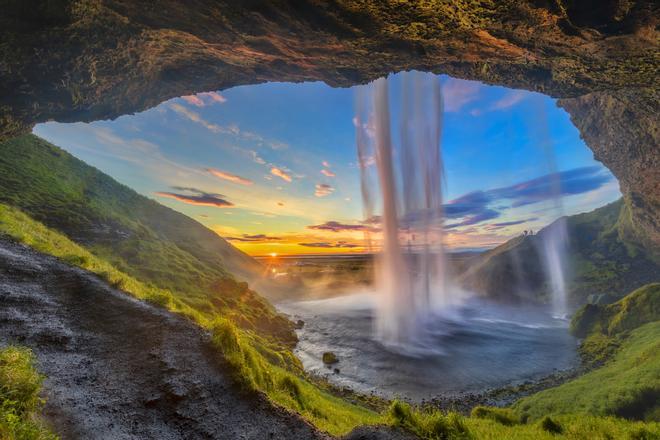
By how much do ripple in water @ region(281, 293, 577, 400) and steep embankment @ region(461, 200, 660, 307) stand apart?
20.4 meters

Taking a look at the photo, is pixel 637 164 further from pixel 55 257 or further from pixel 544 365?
pixel 55 257

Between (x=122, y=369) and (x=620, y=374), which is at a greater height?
(x=122, y=369)

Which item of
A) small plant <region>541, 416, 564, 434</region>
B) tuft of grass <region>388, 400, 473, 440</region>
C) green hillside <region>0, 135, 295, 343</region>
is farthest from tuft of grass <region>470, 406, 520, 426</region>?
green hillside <region>0, 135, 295, 343</region>

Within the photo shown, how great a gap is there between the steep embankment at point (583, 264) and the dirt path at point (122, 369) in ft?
282

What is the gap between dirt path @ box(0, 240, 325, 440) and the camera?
7.00 m

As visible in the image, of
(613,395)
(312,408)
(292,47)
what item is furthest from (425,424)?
(292,47)

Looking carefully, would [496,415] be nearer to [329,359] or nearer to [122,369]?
[329,359]

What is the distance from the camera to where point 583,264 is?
254 ft

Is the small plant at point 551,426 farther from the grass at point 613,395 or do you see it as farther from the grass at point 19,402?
the grass at point 19,402

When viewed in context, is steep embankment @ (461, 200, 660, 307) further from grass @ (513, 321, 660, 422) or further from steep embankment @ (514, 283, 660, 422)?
grass @ (513, 321, 660, 422)

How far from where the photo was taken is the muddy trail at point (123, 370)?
276 inches

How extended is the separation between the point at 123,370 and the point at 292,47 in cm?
2107

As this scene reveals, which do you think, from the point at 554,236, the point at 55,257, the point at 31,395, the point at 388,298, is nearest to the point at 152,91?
the point at 55,257

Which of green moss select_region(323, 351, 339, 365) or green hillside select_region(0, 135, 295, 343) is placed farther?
green hillside select_region(0, 135, 295, 343)
